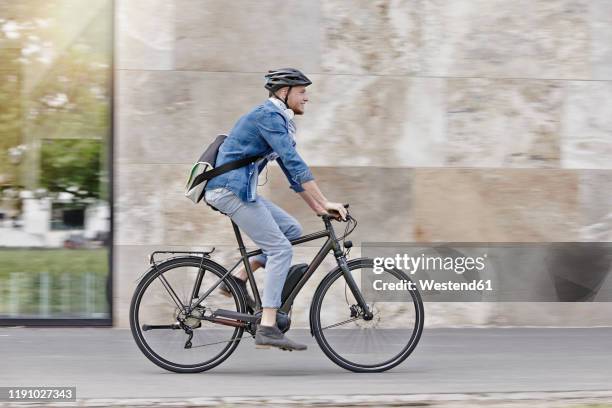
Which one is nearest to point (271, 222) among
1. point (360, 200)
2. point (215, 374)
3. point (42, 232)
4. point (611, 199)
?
point (215, 374)

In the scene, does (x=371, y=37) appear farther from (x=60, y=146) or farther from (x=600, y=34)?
(x=60, y=146)

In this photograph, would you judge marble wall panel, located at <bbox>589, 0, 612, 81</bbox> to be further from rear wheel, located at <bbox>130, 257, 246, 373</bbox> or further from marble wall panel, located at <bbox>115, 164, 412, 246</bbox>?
rear wheel, located at <bbox>130, 257, 246, 373</bbox>

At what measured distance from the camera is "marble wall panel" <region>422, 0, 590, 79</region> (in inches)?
350

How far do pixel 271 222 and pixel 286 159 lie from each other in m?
0.42

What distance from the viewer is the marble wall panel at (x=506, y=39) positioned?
29.2 ft

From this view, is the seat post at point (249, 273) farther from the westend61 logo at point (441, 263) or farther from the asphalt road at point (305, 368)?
the westend61 logo at point (441, 263)

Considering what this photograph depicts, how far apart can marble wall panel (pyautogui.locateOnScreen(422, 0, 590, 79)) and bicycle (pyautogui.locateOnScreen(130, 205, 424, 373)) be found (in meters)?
Answer: 2.86

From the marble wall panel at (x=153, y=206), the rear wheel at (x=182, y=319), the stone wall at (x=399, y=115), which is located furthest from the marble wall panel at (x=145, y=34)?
the rear wheel at (x=182, y=319)

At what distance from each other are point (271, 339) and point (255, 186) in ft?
3.12

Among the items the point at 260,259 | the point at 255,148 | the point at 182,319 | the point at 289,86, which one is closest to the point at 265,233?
the point at 260,259

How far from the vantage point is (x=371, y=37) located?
884 cm

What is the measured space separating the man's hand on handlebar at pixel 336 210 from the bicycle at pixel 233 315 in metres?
0.11

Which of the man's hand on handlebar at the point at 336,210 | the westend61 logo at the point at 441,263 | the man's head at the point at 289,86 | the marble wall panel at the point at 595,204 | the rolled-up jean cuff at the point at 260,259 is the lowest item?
the rolled-up jean cuff at the point at 260,259

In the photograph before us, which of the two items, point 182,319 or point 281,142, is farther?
point 182,319
